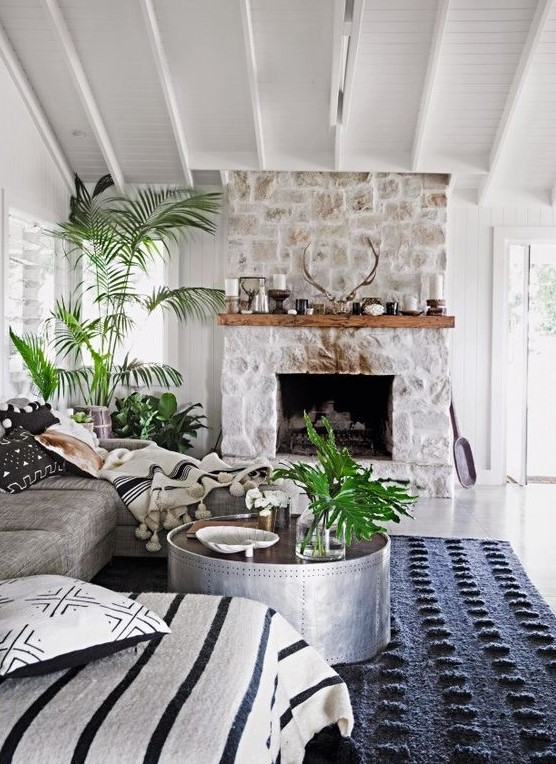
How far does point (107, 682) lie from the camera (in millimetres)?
1892

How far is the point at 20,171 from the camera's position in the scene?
595 cm

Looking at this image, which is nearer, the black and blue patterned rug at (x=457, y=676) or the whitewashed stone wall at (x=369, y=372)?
the black and blue patterned rug at (x=457, y=676)

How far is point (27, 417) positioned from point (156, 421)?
87.7 inches

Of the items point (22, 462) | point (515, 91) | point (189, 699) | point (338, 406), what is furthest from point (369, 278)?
point (189, 699)

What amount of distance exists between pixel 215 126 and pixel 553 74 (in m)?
2.34

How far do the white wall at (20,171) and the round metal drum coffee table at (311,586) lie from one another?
3.24m

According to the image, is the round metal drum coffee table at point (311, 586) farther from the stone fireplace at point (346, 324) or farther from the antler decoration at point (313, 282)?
the antler decoration at point (313, 282)

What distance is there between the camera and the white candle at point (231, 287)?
21.3 feet

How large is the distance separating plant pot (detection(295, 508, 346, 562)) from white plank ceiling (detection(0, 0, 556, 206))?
3.11 meters

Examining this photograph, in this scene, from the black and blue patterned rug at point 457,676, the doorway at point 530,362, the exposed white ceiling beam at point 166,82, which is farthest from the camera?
the doorway at point 530,362

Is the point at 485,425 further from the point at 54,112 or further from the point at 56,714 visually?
the point at 56,714

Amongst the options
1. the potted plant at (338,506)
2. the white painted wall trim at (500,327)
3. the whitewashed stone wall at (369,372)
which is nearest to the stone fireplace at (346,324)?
the whitewashed stone wall at (369,372)

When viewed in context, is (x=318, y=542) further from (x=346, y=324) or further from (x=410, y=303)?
(x=410, y=303)

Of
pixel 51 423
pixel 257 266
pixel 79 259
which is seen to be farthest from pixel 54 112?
pixel 51 423
